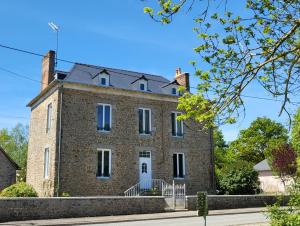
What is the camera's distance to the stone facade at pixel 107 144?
24.8 m

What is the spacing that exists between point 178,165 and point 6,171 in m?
15.1

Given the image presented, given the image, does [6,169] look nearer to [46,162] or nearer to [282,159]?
[46,162]

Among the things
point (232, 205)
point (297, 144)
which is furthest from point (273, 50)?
point (232, 205)

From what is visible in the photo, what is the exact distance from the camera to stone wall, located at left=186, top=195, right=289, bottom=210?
23500 millimetres

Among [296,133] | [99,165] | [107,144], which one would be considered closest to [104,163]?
[99,165]

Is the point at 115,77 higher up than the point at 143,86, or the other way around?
the point at 115,77

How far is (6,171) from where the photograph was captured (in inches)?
1342

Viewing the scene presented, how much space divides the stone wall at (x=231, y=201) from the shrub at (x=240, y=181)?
2012 millimetres

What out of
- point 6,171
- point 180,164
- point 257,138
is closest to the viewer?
point 180,164

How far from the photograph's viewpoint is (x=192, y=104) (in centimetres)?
857

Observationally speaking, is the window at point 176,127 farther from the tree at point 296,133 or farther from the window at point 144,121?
the tree at point 296,133

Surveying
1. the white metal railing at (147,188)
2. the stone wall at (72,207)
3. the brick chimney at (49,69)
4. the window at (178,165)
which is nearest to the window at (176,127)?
the window at (178,165)

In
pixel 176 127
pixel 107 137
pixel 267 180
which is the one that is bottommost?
pixel 267 180

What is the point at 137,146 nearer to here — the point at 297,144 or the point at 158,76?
the point at 158,76
